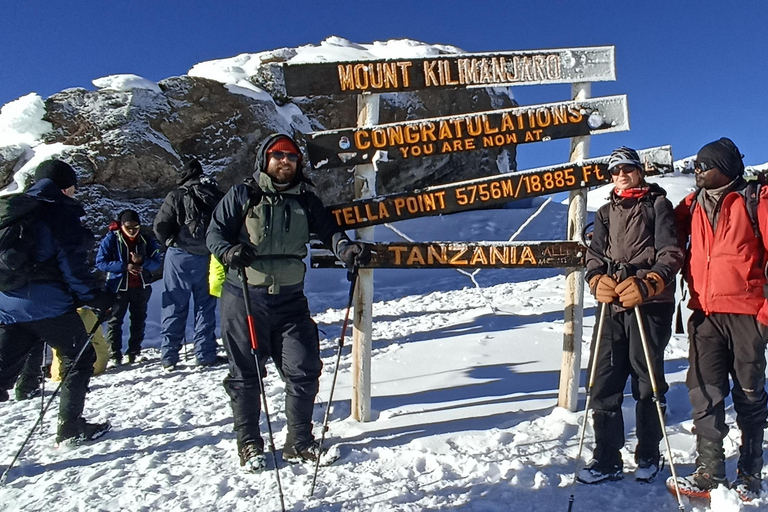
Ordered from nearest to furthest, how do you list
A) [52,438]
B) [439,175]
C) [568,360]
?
[52,438] < [568,360] < [439,175]

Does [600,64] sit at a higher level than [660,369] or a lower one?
higher

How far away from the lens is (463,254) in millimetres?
3932

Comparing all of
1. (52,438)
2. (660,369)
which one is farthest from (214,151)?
(660,369)

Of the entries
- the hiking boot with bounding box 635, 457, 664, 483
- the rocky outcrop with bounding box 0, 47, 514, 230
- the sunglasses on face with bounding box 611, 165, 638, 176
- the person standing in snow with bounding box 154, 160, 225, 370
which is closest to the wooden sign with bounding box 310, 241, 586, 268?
the sunglasses on face with bounding box 611, 165, 638, 176


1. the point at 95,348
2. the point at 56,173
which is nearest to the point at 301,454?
the point at 56,173

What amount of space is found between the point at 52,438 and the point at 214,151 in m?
10.6

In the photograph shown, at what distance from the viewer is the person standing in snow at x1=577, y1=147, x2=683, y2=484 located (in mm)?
3072

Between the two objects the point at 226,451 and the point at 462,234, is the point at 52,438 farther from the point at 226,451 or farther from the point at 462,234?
the point at 462,234

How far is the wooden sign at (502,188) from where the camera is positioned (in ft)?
12.7

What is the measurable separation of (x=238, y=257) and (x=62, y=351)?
166 cm

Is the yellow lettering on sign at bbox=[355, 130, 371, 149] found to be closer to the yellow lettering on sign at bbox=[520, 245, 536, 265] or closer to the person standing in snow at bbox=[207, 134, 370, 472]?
the person standing in snow at bbox=[207, 134, 370, 472]

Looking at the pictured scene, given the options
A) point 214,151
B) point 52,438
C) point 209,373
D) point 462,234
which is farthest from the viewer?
point 462,234

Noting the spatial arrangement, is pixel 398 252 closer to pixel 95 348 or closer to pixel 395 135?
pixel 395 135

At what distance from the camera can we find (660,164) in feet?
12.7
